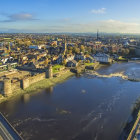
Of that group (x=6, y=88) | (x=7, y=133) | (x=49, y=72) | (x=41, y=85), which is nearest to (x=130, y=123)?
(x=7, y=133)

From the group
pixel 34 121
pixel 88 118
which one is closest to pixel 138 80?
pixel 88 118

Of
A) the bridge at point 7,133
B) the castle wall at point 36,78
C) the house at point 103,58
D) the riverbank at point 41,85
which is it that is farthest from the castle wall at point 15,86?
the house at point 103,58

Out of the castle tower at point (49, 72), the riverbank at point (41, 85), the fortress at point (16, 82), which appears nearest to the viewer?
the fortress at point (16, 82)

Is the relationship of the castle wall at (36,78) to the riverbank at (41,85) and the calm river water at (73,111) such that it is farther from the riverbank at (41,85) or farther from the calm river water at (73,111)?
the calm river water at (73,111)

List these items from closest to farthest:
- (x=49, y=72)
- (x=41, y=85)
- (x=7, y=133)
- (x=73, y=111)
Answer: (x=7, y=133) → (x=73, y=111) → (x=41, y=85) → (x=49, y=72)

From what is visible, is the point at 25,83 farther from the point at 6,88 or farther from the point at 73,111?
the point at 73,111

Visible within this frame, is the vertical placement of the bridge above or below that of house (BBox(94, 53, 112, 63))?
below

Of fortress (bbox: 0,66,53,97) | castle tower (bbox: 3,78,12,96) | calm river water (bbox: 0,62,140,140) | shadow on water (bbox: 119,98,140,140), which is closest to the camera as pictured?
shadow on water (bbox: 119,98,140,140)

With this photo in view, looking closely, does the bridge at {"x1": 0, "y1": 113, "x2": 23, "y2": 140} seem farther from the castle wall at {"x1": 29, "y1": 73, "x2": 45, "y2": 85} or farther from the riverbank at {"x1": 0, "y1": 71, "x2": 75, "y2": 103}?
the castle wall at {"x1": 29, "y1": 73, "x2": 45, "y2": 85}

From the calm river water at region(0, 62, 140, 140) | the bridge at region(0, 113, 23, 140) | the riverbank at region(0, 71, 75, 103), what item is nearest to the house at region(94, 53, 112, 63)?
the riverbank at region(0, 71, 75, 103)
